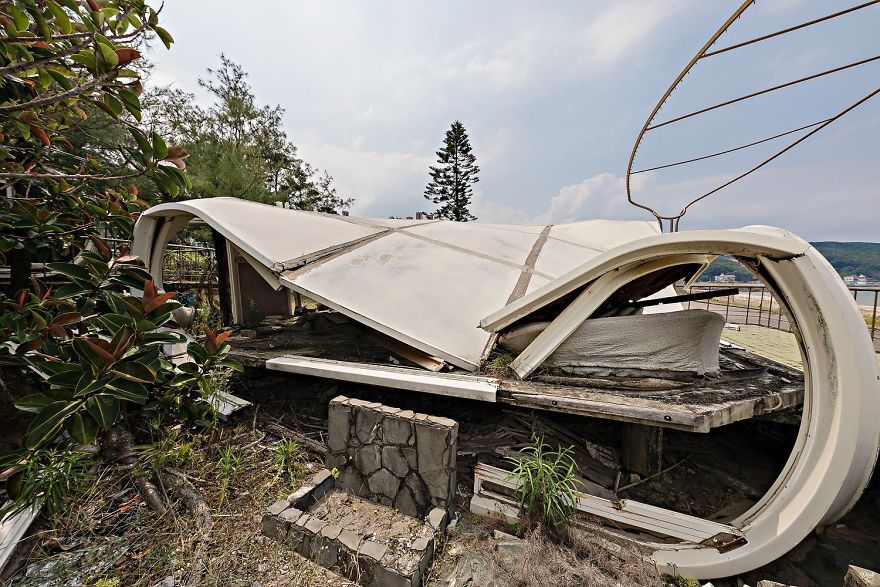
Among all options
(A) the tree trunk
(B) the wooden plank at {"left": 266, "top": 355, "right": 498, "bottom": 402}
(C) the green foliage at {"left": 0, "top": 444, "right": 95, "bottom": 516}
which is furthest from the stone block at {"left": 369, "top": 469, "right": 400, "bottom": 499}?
(A) the tree trunk

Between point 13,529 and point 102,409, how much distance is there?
1.33 metres

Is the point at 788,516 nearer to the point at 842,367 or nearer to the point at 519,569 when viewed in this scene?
the point at 842,367

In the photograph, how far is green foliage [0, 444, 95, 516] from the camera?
2.09 metres

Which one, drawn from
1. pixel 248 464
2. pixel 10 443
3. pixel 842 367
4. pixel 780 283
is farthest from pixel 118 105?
pixel 842 367

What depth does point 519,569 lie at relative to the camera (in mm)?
1812

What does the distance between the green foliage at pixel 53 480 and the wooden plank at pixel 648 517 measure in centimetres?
307

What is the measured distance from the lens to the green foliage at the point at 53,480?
2089mm

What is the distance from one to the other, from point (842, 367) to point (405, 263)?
12.7ft

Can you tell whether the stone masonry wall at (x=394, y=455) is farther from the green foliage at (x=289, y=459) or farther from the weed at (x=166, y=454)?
the weed at (x=166, y=454)

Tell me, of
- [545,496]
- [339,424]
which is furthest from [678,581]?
[339,424]

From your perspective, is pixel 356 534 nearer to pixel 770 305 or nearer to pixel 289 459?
pixel 289 459

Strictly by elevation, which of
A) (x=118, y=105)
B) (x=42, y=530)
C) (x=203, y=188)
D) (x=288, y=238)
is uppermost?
(x=203, y=188)

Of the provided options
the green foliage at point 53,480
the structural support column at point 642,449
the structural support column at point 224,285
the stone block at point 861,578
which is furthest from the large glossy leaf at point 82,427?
the structural support column at point 224,285

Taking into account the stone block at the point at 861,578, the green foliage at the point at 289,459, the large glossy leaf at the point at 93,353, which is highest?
the large glossy leaf at the point at 93,353
